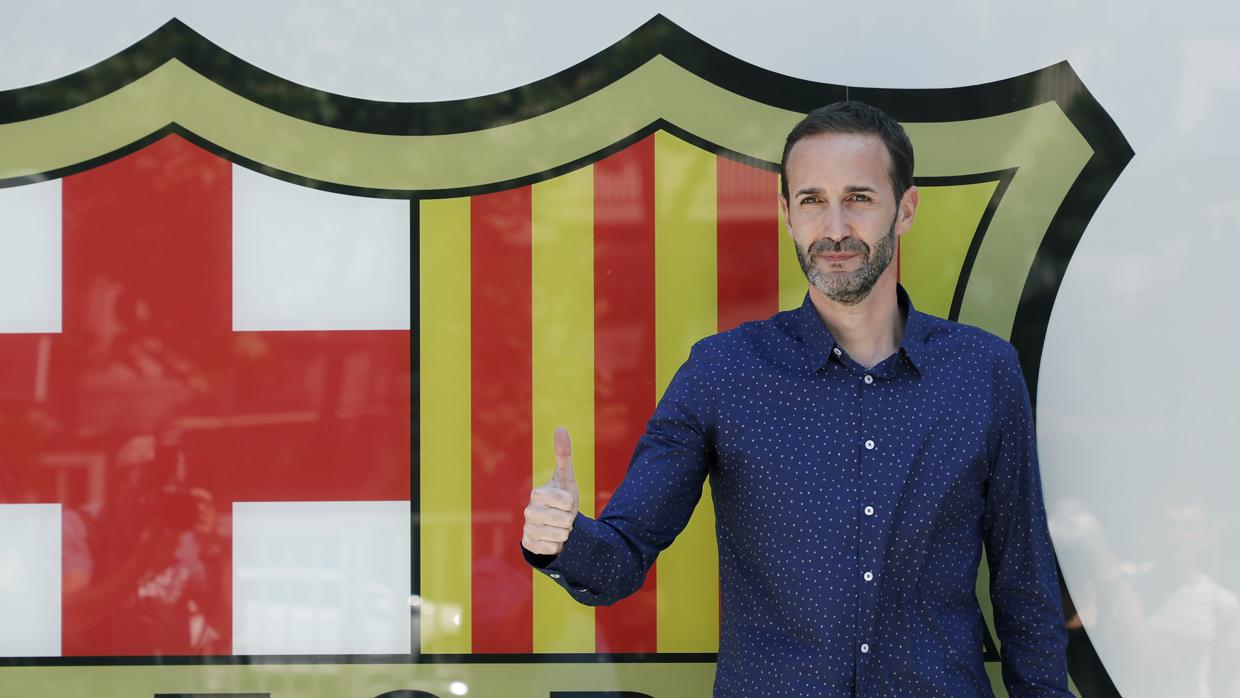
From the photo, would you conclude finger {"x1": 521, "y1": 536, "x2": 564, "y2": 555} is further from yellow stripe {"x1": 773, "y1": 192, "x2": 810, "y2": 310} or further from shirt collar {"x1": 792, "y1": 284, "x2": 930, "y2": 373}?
yellow stripe {"x1": 773, "y1": 192, "x2": 810, "y2": 310}

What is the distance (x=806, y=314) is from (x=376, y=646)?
0.83 meters

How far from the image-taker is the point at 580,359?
151cm

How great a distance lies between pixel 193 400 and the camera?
152cm

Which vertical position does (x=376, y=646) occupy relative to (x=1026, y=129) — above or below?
below

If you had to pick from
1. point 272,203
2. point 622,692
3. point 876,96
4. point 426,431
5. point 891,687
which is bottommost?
point 622,692

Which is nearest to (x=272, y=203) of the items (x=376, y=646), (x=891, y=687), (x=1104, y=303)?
(x=376, y=646)

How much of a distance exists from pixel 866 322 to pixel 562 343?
48 cm

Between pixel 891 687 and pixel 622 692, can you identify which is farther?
pixel 622 692

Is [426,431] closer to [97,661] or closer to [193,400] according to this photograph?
[193,400]

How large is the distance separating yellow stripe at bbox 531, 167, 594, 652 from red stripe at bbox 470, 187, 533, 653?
0.02 metres

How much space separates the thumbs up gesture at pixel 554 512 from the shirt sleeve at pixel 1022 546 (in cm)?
53

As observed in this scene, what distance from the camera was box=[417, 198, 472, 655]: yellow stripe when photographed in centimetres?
151

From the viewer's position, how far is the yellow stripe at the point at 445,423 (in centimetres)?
151

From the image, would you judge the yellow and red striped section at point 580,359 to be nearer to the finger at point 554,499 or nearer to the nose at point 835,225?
the nose at point 835,225
